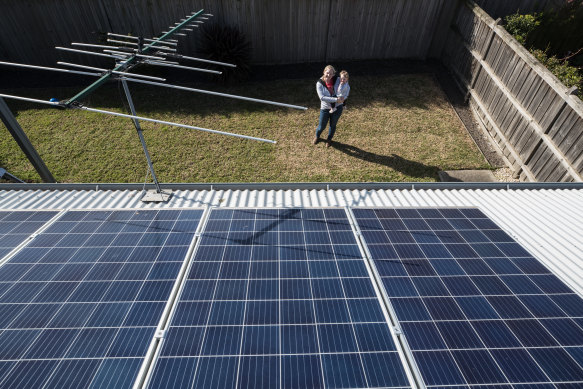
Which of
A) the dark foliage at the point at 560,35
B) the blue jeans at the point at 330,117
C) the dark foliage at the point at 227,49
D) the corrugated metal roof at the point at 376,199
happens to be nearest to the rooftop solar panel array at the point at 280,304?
the corrugated metal roof at the point at 376,199

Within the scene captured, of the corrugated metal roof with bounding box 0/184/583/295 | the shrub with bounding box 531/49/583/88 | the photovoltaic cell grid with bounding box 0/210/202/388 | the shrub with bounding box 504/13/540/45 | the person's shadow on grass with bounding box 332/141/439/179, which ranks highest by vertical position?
the shrub with bounding box 504/13/540/45

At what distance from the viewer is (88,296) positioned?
12.5 ft

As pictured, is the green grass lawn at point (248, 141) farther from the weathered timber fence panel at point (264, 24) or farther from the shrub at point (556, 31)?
the shrub at point (556, 31)

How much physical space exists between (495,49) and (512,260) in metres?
9.29

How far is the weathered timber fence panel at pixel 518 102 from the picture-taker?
770cm

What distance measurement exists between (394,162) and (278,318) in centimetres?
760

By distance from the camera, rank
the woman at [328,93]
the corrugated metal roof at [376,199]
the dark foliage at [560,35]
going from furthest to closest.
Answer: the dark foliage at [560,35], the woman at [328,93], the corrugated metal roof at [376,199]

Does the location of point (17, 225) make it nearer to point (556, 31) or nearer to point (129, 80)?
point (129, 80)

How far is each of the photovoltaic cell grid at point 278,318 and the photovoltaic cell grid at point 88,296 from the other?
40 centimetres

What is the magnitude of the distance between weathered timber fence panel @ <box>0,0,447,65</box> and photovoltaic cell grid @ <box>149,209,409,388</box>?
36.8 feet

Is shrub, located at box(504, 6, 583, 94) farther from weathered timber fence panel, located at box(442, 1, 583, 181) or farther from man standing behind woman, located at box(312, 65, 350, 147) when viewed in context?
man standing behind woman, located at box(312, 65, 350, 147)

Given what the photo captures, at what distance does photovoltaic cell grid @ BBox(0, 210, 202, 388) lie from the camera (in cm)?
312

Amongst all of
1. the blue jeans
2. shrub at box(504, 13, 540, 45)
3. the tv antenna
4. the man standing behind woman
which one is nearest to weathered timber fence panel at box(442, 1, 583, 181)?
shrub at box(504, 13, 540, 45)

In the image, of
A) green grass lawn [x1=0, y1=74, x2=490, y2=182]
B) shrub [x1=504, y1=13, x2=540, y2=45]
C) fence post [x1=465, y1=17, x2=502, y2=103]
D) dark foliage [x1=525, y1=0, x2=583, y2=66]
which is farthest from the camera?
dark foliage [x1=525, y1=0, x2=583, y2=66]
